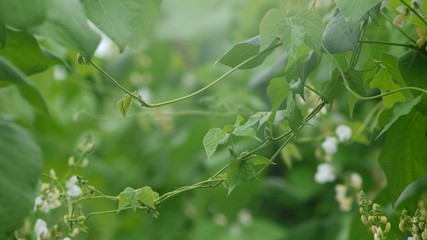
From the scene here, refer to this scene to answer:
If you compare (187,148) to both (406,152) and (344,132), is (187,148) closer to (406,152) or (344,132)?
(344,132)

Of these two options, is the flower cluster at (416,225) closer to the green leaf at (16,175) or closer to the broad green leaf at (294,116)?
the broad green leaf at (294,116)

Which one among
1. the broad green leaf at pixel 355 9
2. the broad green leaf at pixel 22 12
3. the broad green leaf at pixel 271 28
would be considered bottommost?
the broad green leaf at pixel 355 9

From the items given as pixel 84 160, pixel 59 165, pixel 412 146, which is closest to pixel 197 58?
pixel 59 165

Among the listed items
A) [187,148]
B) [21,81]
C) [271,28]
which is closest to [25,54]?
[21,81]

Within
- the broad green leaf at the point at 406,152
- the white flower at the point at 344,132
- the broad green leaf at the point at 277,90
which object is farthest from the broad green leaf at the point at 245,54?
the white flower at the point at 344,132

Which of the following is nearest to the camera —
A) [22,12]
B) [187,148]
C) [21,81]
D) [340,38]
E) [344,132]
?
[22,12]

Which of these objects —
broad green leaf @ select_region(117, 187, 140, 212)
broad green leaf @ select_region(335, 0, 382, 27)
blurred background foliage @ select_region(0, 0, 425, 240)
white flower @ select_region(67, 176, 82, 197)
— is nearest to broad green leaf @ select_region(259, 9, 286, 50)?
broad green leaf @ select_region(335, 0, 382, 27)

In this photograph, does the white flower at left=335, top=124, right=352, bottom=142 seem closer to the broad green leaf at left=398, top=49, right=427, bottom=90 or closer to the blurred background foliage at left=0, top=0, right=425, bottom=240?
the broad green leaf at left=398, top=49, right=427, bottom=90
